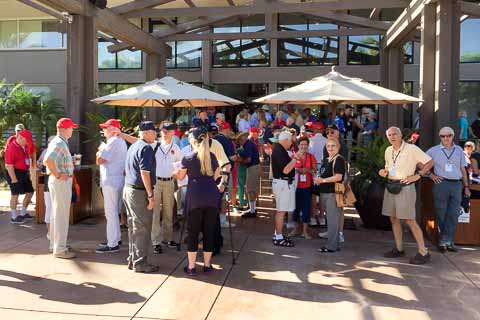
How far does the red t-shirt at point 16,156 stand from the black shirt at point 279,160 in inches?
187

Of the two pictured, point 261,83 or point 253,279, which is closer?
point 253,279

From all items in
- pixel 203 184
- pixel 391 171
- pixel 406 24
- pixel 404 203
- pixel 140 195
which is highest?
pixel 406 24

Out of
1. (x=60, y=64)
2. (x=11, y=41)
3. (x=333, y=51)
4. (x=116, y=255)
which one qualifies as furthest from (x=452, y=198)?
(x=11, y=41)

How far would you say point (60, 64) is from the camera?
19.4 m

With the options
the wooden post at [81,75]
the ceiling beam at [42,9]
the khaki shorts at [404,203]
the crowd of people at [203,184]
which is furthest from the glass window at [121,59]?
the khaki shorts at [404,203]

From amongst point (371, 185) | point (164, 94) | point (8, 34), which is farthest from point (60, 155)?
point (8, 34)

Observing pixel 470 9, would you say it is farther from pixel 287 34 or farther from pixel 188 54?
pixel 188 54

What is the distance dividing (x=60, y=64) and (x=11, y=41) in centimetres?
286

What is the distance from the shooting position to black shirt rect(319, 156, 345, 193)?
6694 millimetres

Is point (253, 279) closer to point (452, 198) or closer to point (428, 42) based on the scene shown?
point (452, 198)

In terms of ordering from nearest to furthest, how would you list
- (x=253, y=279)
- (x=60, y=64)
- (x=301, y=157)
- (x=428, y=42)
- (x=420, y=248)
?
(x=253, y=279) → (x=420, y=248) → (x=301, y=157) → (x=428, y=42) → (x=60, y=64)

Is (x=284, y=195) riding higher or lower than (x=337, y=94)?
lower

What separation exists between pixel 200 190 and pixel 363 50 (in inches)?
575

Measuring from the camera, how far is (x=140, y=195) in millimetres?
5715
